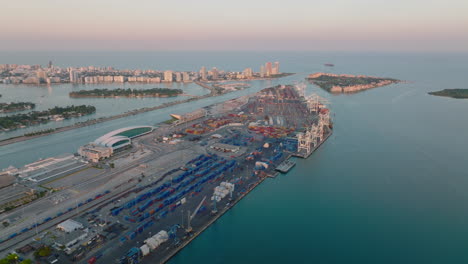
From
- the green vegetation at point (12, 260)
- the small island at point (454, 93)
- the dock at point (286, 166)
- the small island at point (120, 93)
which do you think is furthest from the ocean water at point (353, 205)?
the small island at point (454, 93)

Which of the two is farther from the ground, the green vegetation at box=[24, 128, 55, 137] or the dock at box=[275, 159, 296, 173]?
the green vegetation at box=[24, 128, 55, 137]

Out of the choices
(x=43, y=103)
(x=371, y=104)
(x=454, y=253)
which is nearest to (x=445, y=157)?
(x=454, y=253)

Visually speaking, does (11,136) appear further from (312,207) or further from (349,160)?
(349,160)

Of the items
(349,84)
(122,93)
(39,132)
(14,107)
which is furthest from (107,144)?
(349,84)

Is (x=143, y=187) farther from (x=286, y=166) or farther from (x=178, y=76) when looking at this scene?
(x=178, y=76)

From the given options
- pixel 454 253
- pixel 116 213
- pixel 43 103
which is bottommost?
pixel 454 253

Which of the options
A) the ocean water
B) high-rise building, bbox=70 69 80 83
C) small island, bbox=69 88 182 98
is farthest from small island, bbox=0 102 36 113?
high-rise building, bbox=70 69 80 83

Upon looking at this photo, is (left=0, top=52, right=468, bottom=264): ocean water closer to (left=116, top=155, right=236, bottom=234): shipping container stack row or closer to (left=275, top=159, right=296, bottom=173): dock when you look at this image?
(left=275, top=159, right=296, bottom=173): dock
